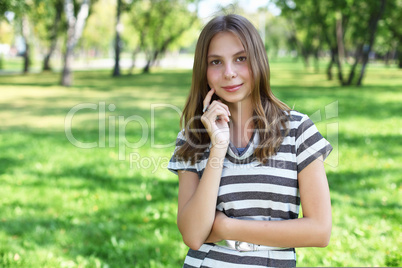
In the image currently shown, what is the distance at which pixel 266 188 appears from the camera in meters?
1.85

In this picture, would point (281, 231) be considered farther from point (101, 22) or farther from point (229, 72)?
point (101, 22)

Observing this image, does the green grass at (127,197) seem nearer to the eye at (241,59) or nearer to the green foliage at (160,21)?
the eye at (241,59)

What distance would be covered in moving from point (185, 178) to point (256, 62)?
658 mm

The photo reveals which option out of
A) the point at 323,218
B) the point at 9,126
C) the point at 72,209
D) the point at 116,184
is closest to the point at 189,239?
the point at 323,218

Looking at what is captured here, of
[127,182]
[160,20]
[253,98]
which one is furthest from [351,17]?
[253,98]

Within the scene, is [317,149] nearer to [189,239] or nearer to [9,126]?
[189,239]

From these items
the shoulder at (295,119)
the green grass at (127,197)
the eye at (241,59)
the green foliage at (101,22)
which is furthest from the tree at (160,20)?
the shoulder at (295,119)

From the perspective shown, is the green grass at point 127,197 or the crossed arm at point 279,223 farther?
the green grass at point 127,197

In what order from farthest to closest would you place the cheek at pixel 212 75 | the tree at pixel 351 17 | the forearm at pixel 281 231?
the tree at pixel 351 17 < the cheek at pixel 212 75 < the forearm at pixel 281 231

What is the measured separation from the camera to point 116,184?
5957 millimetres

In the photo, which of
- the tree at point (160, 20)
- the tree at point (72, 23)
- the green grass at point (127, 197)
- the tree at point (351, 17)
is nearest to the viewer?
the green grass at point (127, 197)

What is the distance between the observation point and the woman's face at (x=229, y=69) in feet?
6.32

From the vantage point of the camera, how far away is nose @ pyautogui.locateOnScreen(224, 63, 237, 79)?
1926 mm

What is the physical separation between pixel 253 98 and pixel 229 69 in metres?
0.21
